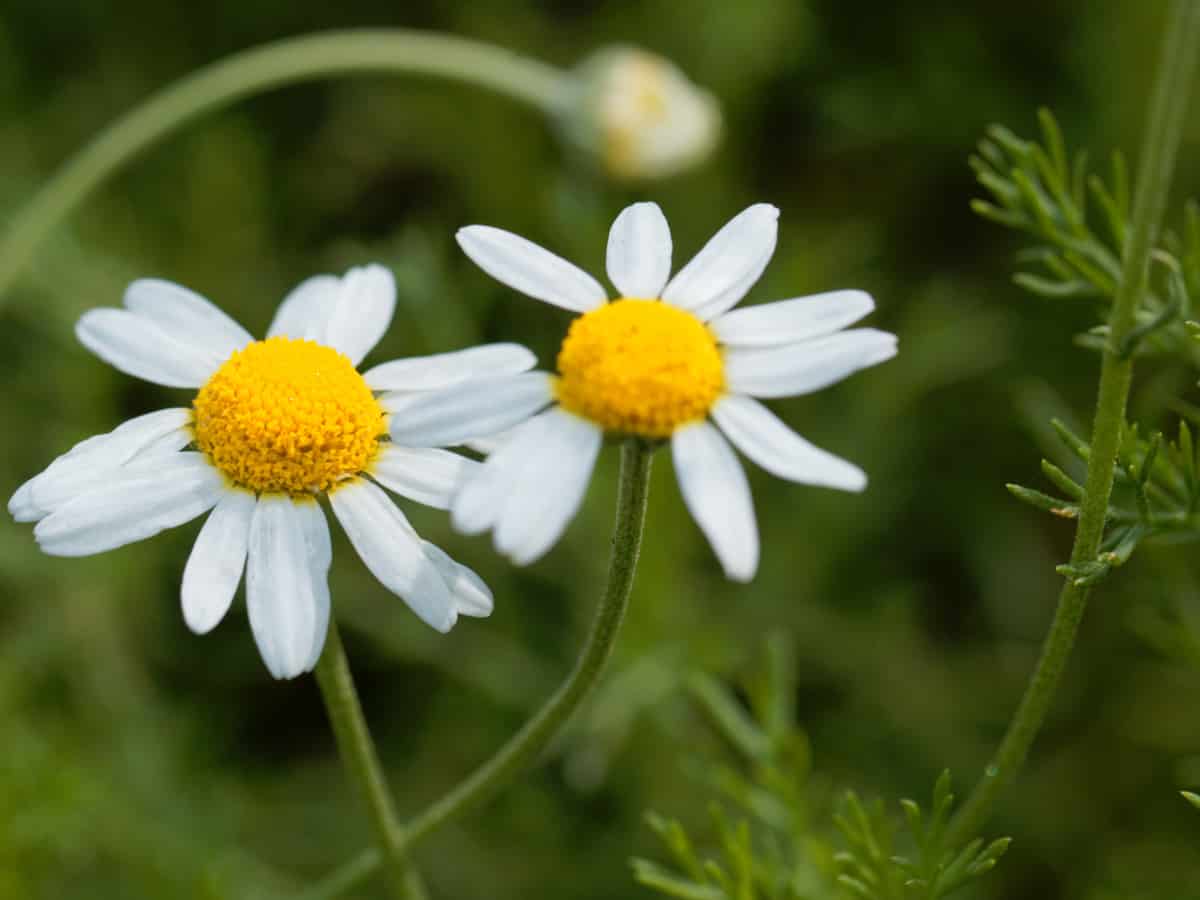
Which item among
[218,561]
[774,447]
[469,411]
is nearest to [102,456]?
[218,561]

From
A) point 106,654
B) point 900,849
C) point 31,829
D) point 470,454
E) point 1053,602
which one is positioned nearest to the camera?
point 470,454

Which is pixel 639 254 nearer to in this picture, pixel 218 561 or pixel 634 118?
pixel 218 561

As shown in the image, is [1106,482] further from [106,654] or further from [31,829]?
[106,654]

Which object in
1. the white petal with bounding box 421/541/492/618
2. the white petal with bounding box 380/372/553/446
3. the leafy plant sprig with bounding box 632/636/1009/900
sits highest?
the white petal with bounding box 380/372/553/446

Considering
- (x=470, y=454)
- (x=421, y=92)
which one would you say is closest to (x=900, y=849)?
(x=470, y=454)

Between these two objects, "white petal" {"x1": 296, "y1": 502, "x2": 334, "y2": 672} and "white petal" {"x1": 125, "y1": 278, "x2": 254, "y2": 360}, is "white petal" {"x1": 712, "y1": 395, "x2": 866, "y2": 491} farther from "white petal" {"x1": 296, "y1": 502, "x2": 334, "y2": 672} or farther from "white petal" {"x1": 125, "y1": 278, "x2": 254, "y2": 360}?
"white petal" {"x1": 125, "y1": 278, "x2": 254, "y2": 360}

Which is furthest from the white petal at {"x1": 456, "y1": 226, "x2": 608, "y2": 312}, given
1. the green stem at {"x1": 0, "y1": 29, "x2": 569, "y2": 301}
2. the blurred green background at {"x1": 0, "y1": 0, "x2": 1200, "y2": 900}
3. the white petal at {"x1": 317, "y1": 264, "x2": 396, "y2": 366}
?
the green stem at {"x1": 0, "y1": 29, "x2": 569, "y2": 301}

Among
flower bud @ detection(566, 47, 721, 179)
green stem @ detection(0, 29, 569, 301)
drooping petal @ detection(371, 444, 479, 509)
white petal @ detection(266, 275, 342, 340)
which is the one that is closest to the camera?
drooping petal @ detection(371, 444, 479, 509)
